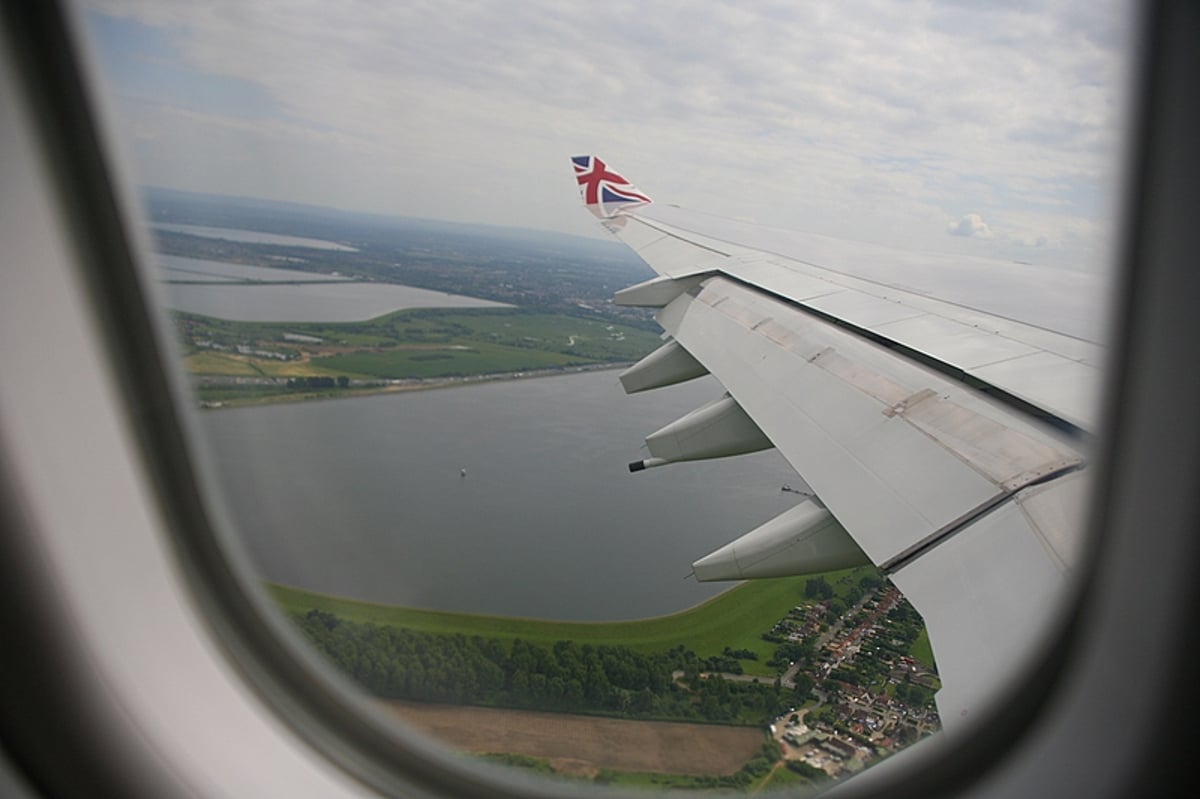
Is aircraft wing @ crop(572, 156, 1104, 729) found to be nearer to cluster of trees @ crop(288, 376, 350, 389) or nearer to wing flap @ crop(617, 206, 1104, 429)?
wing flap @ crop(617, 206, 1104, 429)

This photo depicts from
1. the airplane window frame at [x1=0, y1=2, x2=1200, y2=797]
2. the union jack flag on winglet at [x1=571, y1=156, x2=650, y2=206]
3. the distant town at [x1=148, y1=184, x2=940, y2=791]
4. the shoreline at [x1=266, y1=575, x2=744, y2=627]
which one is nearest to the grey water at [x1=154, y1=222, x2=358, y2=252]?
the distant town at [x1=148, y1=184, x2=940, y2=791]

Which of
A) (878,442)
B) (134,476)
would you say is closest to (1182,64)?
(878,442)

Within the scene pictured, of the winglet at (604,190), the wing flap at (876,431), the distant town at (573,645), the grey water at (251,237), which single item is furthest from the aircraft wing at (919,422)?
the winglet at (604,190)

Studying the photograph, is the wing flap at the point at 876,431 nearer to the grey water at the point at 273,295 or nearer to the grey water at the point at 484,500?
the grey water at the point at 484,500

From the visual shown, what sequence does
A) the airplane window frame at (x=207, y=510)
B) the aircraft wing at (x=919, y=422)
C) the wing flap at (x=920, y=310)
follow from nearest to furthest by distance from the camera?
1. the airplane window frame at (x=207, y=510)
2. the aircraft wing at (x=919, y=422)
3. the wing flap at (x=920, y=310)

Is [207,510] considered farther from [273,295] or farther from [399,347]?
[399,347]

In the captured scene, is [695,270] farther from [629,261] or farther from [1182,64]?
Answer: [1182,64]
